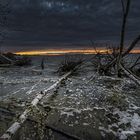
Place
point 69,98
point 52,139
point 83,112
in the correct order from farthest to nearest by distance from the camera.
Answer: point 69,98 → point 83,112 → point 52,139

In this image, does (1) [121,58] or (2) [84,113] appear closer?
(2) [84,113]

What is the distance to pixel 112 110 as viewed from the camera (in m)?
5.39

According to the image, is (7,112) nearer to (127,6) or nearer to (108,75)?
(127,6)

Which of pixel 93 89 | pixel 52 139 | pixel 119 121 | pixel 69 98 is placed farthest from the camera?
pixel 93 89

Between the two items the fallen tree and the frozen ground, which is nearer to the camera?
the frozen ground

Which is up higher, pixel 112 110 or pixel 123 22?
pixel 123 22

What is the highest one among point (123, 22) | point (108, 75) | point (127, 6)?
point (127, 6)

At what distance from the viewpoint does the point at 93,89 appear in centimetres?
790

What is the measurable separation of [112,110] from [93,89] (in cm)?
253

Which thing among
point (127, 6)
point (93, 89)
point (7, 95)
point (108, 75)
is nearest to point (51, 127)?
point (7, 95)

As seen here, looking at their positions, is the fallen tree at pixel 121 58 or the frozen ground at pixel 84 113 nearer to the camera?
the frozen ground at pixel 84 113

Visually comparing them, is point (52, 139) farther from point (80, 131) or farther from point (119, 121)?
point (119, 121)

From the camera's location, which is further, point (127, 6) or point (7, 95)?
point (127, 6)

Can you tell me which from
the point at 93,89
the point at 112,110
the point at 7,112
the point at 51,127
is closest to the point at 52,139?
the point at 51,127
